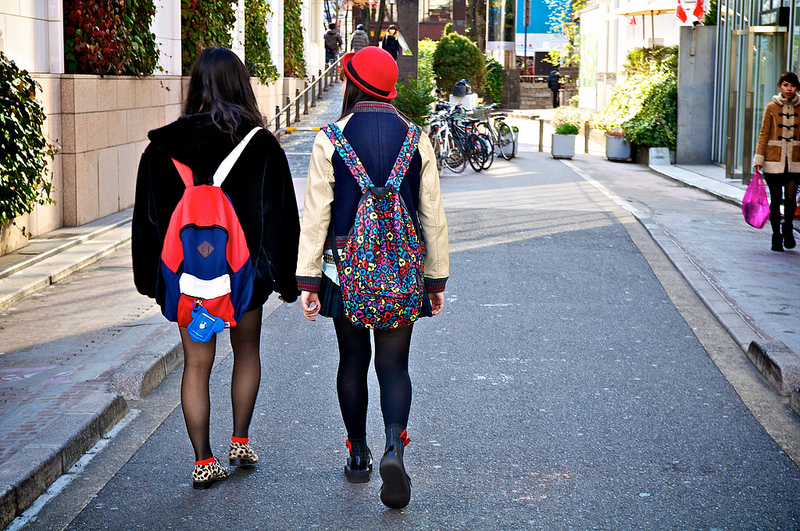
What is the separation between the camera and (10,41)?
32.3 ft

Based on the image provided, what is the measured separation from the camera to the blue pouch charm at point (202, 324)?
153 inches

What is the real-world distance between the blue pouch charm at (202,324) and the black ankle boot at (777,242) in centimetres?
818

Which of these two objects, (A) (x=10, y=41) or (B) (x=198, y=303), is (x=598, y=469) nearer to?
(B) (x=198, y=303)

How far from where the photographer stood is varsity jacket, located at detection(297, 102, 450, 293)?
374 centimetres

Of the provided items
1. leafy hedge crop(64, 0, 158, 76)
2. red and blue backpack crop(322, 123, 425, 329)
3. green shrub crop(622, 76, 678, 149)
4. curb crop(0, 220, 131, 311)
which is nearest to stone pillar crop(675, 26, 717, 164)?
green shrub crop(622, 76, 678, 149)

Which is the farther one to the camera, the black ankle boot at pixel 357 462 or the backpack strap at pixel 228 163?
the black ankle boot at pixel 357 462

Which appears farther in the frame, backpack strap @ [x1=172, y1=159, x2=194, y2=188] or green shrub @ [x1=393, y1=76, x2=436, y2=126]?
green shrub @ [x1=393, y1=76, x2=436, y2=126]

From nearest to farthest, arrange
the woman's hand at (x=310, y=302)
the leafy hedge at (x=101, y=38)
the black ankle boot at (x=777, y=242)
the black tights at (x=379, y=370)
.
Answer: the woman's hand at (x=310, y=302) < the black tights at (x=379, y=370) < the black ankle boot at (x=777, y=242) < the leafy hedge at (x=101, y=38)

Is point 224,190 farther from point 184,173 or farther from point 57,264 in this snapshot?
point 57,264

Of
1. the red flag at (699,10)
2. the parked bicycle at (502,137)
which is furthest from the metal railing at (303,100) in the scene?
the red flag at (699,10)

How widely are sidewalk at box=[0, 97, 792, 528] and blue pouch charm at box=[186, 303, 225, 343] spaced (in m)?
0.88

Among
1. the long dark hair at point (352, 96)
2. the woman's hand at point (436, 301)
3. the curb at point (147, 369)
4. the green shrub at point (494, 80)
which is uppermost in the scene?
the green shrub at point (494, 80)

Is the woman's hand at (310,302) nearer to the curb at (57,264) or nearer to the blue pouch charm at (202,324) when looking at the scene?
the blue pouch charm at (202,324)

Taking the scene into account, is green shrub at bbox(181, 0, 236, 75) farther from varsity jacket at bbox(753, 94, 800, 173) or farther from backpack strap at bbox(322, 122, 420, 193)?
backpack strap at bbox(322, 122, 420, 193)
